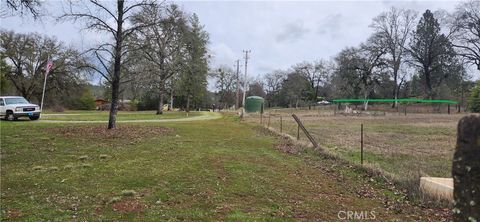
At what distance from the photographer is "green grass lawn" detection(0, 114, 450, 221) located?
5812 millimetres

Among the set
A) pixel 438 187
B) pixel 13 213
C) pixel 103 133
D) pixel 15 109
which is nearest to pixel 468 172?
pixel 13 213

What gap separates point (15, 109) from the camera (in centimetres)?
2362

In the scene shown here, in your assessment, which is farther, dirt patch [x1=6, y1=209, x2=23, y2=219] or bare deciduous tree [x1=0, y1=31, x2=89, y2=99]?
bare deciduous tree [x1=0, y1=31, x2=89, y2=99]

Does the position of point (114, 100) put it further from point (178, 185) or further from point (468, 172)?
point (468, 172)

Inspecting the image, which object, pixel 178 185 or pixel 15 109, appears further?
pixel 15 109

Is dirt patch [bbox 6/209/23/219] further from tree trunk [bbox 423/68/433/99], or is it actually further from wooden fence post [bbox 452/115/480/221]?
tree trunk [bbox 423/68/433/99]

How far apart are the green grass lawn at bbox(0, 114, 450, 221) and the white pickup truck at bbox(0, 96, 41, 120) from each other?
12550 mm

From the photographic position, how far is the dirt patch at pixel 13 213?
5.27 m

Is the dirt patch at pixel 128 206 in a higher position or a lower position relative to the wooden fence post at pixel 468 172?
lower

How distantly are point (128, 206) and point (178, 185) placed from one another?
1589mm

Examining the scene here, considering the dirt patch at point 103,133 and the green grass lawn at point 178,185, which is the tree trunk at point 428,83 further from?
the green grass lawn at point 178,185

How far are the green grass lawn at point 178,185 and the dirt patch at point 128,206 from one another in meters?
0.02

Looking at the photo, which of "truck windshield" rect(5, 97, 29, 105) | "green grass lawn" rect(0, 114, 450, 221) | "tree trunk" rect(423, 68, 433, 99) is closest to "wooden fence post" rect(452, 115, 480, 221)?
"green grass lawn" rect(0, 114, 450, 221)

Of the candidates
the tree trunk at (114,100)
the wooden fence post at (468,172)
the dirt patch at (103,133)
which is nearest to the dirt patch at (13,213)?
the wooden fence post at (468,172)
